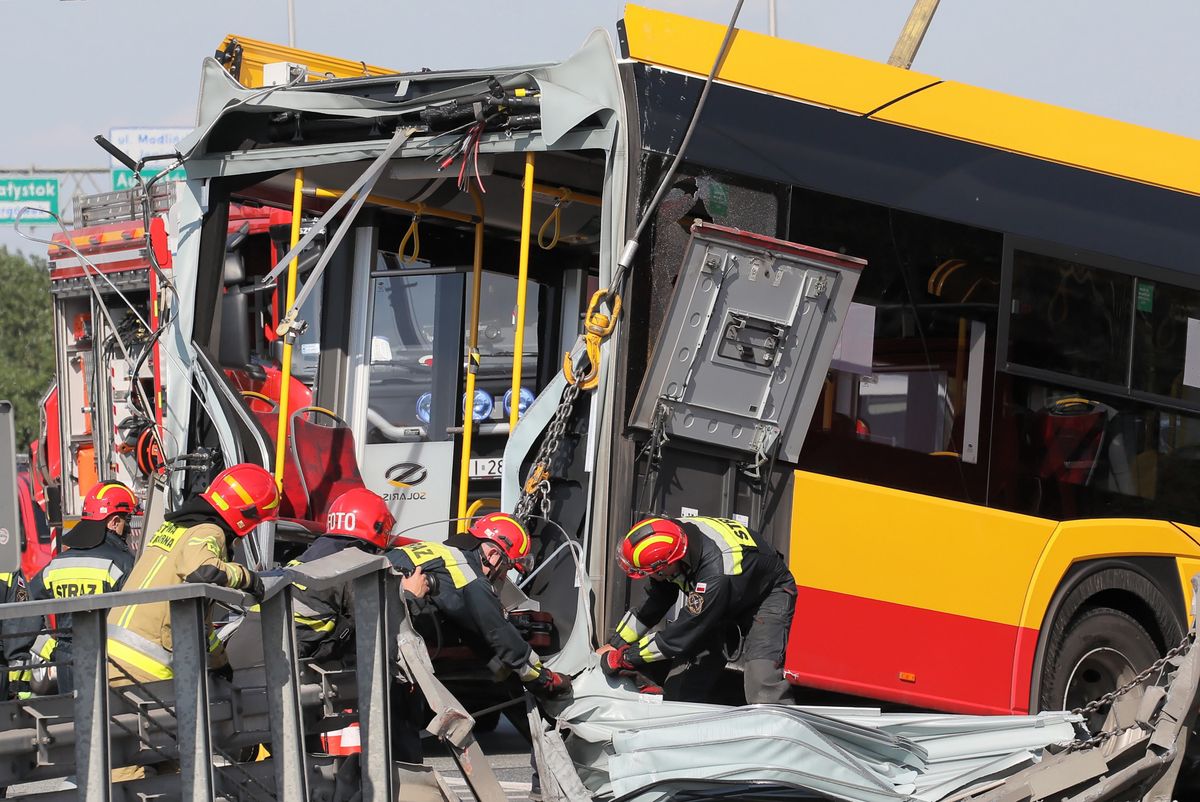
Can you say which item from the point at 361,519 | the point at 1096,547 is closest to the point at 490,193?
the point at 361,519

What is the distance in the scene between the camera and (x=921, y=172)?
24.7ft

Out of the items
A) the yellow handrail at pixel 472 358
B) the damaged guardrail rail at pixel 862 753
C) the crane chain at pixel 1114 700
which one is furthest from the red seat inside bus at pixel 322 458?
the crane chain at pixel 1114 700

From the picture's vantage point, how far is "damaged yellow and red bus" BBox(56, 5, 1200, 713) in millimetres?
6941

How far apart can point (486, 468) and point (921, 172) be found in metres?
3.22

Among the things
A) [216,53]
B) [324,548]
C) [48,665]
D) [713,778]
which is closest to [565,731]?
[713,778]

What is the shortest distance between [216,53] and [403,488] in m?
2.67

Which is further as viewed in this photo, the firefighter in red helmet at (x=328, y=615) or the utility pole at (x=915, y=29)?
the utility pole at (x=915, y=29)

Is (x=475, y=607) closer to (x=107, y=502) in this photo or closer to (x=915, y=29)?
(x=107, y=502)

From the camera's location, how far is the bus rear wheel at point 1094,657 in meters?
7.67

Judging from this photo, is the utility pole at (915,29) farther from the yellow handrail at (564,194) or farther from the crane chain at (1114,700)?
the crane chain at (1114,700)

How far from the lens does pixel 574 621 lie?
7340 millimetres

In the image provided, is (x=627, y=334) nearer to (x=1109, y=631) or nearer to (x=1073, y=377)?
(x=1073, y=377)

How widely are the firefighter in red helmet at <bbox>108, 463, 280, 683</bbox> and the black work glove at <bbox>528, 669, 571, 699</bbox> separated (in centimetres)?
133

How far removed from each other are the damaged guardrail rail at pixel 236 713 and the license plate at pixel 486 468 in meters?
3.27
